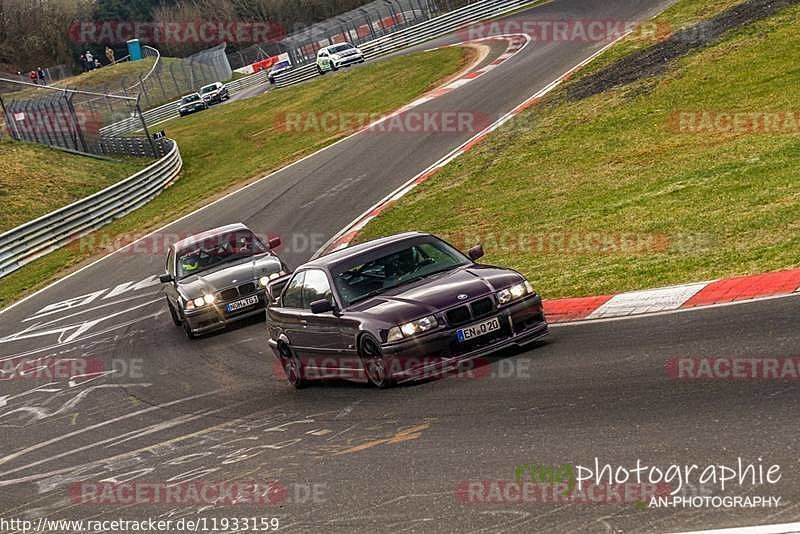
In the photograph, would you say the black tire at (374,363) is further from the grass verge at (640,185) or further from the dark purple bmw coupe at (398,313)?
the grass verge at (640,185)

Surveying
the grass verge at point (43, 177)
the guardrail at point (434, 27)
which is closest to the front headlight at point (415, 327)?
the grass verge at point (43, 177)

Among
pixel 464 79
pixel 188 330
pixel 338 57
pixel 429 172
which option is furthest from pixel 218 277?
pixel 338 57

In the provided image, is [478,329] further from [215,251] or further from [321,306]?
[215,251]

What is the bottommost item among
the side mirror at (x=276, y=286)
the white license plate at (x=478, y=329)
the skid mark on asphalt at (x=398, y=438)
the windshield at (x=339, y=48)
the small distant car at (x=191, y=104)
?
the skid mark on asphalt at (x=398, y=438)

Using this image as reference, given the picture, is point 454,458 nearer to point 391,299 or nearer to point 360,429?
point 360,429

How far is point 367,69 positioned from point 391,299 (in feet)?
139

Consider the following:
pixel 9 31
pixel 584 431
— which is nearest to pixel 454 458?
pixel 584 431

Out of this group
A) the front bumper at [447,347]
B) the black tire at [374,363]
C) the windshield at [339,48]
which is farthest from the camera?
the windshield at [339,48]

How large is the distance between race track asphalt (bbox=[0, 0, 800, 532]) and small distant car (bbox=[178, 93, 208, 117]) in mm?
53485

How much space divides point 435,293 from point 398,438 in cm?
234

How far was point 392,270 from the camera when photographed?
474 inches

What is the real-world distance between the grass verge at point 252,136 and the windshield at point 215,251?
10389mm

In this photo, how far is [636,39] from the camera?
109ft

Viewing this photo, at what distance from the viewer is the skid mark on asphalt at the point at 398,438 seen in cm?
902
